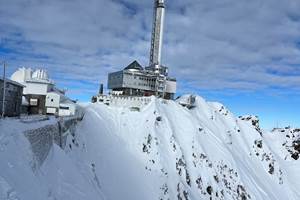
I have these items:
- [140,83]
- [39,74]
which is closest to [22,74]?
[39,74]

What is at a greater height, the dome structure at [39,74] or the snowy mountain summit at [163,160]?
the dome structure at [39,74]

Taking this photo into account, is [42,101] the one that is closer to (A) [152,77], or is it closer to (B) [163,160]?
(B) [163,160]

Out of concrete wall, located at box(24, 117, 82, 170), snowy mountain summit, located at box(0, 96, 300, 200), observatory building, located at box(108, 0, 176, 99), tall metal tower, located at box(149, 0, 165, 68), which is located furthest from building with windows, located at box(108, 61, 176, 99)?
concrete wall, located at box(24, 117, 82, 170)

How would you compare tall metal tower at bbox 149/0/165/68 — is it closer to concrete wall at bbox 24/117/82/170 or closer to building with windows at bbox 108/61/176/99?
building with windows at bbox 108/61/176/99

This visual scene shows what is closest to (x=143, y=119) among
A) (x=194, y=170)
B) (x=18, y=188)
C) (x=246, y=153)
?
(x=194, y=170)

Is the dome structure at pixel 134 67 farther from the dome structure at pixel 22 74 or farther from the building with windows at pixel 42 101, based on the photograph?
the building with windows at pixel 42 101

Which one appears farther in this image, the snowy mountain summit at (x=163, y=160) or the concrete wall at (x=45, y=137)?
the snowy mountain summit at (x=163, y=160)

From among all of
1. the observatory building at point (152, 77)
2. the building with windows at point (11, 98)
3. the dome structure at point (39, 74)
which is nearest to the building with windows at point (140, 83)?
the observatory building at point (152, 77)
